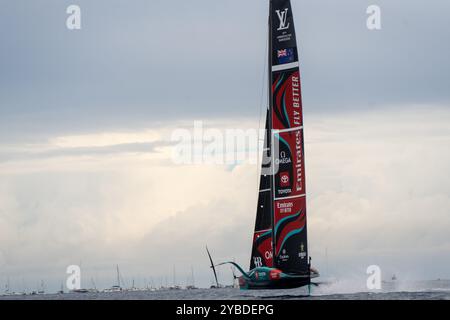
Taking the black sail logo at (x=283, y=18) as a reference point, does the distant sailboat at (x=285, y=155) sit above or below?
below

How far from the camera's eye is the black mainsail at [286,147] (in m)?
73.9

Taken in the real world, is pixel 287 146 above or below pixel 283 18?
below

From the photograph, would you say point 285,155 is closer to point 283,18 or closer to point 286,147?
point 286,147

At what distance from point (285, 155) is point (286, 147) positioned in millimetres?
645

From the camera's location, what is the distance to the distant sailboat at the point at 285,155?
73.9 m

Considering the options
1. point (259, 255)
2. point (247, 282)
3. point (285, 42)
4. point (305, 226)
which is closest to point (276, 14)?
point (285, 42)

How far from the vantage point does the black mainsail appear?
243 ft

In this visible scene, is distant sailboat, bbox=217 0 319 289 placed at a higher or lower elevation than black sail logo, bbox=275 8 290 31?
lower

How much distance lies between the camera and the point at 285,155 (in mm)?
73875

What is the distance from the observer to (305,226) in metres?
74.8

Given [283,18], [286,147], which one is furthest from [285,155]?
[283,18]
